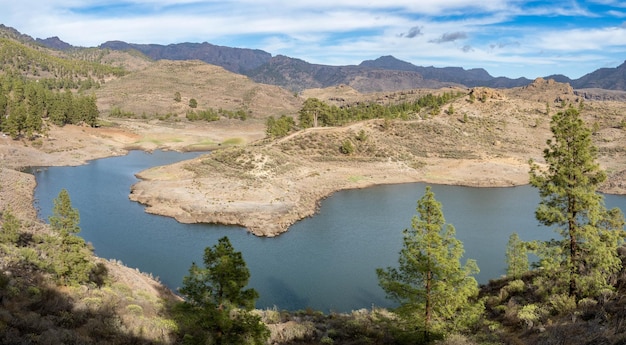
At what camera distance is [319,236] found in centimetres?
→ 5325

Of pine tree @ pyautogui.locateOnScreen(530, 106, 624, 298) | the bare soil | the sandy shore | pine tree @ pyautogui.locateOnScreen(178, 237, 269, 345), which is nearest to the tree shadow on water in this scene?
the bare soil

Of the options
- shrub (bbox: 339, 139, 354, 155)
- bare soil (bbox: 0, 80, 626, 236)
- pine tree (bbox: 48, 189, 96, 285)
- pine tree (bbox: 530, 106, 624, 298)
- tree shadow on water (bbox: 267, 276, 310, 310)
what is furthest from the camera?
shrub (bbox: 339, 139, 354, 155)

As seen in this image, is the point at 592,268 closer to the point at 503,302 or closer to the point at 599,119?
the point at 503,302

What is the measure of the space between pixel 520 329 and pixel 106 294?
23.8 m

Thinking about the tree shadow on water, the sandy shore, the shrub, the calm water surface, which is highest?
the shrub

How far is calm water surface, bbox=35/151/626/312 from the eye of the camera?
39.4m

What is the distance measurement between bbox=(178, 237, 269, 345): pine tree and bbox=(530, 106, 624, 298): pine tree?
15779 mm

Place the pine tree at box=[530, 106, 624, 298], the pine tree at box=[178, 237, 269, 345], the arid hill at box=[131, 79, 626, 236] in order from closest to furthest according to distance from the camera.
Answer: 1. the pine tree at box=[178, 237, 269, 345]
2. the pine tree at box=[530, 106, 624, 298]
3. the arid hill at box=[131, 79, 626, 236]

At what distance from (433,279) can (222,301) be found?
10.2m

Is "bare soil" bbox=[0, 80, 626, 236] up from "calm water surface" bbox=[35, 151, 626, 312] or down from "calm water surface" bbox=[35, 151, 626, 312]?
up

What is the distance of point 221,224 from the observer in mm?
56125

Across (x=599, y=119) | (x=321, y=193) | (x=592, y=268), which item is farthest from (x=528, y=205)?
(x=599, y=119)

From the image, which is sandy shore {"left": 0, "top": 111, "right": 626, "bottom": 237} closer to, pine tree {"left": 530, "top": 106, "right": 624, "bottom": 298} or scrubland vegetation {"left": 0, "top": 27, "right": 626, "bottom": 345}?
scrubland vegetation {"left": 0, "top": 27, "right": 626, "bottom": 345}

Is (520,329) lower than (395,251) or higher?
higher
